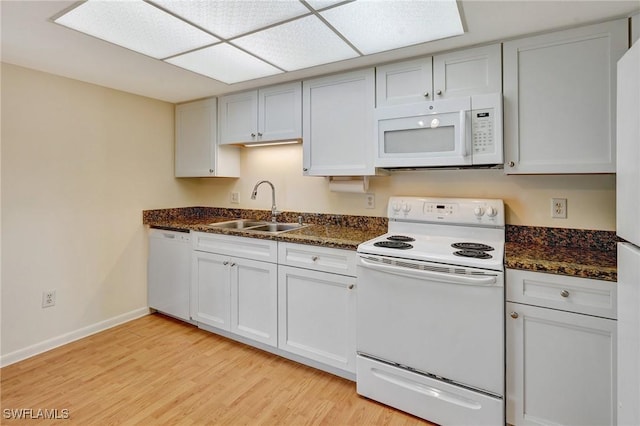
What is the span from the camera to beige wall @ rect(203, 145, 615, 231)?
1.88 meters

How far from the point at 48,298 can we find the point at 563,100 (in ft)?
11.7

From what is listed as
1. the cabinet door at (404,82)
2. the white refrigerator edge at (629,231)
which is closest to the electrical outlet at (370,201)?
the cabinet door at (404,82)

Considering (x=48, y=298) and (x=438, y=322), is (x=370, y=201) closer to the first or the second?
(x=438, y=322)

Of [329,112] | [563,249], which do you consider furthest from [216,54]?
[563,249]

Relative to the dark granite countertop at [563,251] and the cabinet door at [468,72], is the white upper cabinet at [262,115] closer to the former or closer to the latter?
the cabinet door at [468,72]

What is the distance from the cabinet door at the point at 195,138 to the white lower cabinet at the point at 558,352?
8.50ft

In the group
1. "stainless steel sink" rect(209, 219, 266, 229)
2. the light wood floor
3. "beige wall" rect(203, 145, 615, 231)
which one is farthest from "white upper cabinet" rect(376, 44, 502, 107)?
the light wood floor

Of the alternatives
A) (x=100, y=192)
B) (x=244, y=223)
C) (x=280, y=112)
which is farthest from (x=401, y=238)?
(x=100, y=192)

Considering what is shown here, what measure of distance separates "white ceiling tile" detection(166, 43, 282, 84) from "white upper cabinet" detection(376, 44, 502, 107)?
2.59 ft

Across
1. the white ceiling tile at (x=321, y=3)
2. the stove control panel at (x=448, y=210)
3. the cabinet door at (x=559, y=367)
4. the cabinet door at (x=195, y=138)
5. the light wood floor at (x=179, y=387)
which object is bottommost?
the light wood floor at (x=179, y=387)

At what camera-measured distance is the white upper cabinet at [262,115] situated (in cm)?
256

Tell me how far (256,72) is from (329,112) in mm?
601

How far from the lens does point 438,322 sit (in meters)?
1.68

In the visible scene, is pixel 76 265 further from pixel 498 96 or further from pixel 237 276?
pixel 498 96
